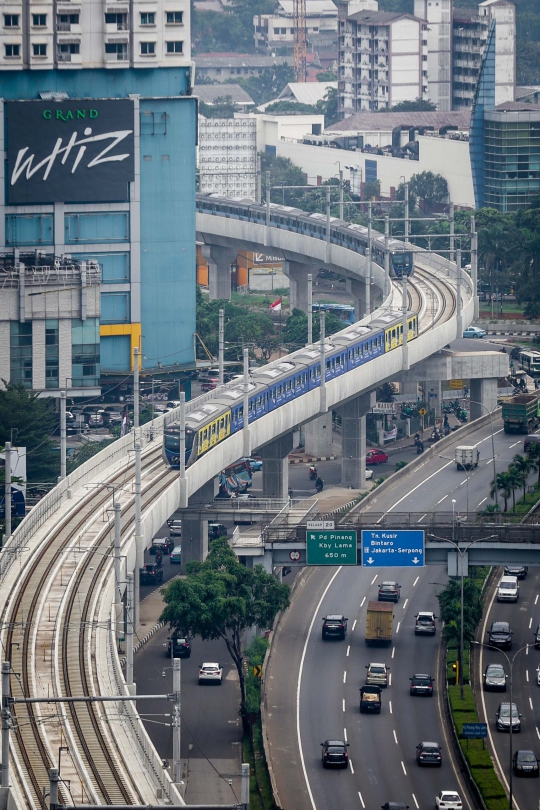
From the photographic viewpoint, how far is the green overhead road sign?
9806cm

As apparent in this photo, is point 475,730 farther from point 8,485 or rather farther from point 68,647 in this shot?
point 8,485

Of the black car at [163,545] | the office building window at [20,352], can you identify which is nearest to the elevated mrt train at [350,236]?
the office building window at [20,352]

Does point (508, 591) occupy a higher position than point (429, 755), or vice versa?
point (508, 591)

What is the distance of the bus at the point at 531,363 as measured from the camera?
164875mm

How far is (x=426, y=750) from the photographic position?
8719 cm

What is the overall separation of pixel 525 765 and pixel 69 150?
77761 millimetres

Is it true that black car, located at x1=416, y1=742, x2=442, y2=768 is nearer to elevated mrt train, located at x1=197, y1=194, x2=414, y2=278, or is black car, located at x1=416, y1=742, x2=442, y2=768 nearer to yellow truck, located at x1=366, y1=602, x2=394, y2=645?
yellow truck, located at x1=366, y1=602, x2=394, y2=645

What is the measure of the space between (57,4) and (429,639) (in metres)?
69.6

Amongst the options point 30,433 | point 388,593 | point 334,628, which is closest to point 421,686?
point 334,628

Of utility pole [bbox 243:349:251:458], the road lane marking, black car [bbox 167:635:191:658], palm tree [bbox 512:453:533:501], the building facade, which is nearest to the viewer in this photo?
the road lane marking

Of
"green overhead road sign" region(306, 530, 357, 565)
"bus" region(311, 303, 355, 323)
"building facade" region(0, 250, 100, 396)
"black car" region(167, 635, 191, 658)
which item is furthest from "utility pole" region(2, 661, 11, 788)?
"bus" region(311, 303, 355, 323)

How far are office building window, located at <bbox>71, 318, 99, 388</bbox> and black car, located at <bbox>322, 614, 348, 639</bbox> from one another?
40.7 meters

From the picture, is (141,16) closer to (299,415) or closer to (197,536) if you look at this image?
(299,415)

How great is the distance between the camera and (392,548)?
9750 centimetres
